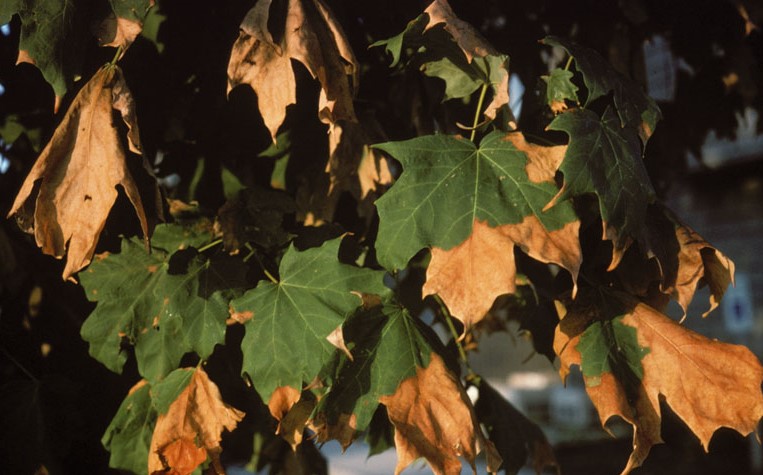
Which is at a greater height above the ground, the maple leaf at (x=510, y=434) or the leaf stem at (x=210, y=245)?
the leaf stem at (x=210, y=245)

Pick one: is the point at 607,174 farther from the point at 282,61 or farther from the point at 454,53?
the point at 282,61

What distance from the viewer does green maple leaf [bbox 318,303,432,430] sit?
1.08m

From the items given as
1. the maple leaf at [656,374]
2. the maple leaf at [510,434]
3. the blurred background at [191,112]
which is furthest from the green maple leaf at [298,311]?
the maple leaf at [510,434]

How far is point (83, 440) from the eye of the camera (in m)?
1.45

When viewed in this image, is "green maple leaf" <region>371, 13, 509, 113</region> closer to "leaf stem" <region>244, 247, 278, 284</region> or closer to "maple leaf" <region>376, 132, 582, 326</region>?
"maple leaf" <region>376, 132, 582, 326</region>

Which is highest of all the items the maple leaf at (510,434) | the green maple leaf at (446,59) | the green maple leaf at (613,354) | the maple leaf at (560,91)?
the green maple leaf at (446,59)

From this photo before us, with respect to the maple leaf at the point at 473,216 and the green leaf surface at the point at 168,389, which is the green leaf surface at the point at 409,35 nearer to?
the maple leaf at the point at 473,216

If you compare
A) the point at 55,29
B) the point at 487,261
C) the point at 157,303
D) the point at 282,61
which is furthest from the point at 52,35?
the point at 487,261

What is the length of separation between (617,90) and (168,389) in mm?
827

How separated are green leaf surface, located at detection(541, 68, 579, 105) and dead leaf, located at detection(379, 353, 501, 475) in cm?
44

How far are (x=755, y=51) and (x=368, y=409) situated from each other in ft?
5.55

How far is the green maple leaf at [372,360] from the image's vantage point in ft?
3.53

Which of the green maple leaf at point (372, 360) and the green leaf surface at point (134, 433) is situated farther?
the green leaf surface at point (134, 433)

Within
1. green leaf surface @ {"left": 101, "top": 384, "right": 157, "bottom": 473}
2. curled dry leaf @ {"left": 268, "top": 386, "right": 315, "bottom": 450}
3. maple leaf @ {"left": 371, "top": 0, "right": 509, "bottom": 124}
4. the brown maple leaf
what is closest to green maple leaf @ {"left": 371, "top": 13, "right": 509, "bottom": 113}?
maple leaf @ {"left": 371, "top": 0, "right": 509, "bottom": 124}
